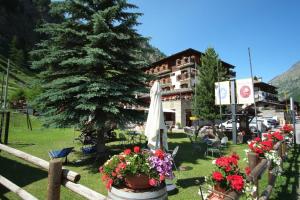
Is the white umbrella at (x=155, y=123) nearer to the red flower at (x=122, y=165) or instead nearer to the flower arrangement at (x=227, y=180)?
the flower arrangement at (x=227, y=180)

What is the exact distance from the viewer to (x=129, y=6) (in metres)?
13.0

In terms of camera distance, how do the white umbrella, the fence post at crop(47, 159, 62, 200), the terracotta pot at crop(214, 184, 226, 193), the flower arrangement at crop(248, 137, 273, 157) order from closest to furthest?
the terracotta pot at crop(214, 184, 226, 193) → the fence post at crop(47, 159, 62, 200) → the flower arrangement at crop(248, 137, 273, 157) → the white umbrella

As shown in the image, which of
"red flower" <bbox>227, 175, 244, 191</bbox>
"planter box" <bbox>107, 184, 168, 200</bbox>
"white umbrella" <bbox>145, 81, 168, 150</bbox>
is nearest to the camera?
"planter box" <bbox>107, 184, 168, 200</bbox>

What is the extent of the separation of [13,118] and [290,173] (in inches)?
1067

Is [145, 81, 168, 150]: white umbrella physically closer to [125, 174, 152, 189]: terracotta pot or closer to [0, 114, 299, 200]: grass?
[0, 114, 299, 200]: grass

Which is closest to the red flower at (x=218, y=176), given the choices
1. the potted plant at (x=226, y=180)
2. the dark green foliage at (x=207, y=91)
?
the potted plant at (x=226, y=180)

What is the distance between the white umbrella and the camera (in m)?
8.70

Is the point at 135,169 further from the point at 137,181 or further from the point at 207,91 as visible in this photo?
the point at 207,91

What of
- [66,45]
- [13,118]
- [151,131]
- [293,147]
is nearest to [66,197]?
[151,131]

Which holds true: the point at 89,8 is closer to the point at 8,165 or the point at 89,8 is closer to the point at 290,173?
the point at 8,165

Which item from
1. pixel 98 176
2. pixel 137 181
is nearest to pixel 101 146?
pixel 98 176

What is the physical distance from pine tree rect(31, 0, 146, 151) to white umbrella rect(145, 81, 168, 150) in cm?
213

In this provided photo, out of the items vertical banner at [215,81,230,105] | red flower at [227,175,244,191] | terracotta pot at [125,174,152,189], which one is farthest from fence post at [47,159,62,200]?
vertical banner at [215,81,230,105]

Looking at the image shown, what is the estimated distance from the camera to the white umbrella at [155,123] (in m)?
8.70
